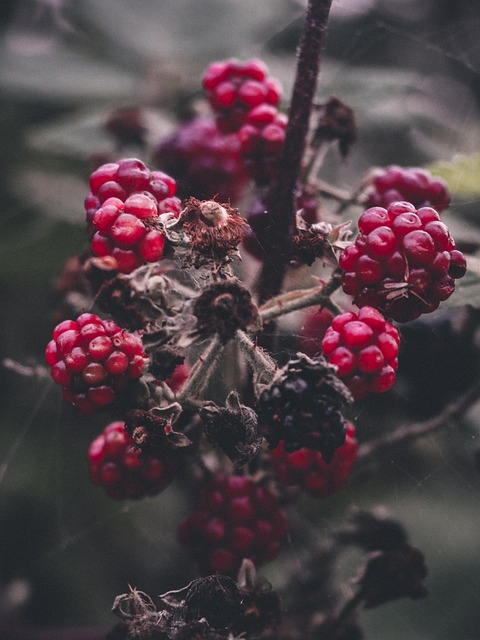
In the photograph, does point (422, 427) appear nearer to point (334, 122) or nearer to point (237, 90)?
point (334, 122)

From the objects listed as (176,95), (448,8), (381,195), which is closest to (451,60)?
(448,8)

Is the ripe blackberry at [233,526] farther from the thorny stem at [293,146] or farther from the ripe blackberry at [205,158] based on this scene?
the ripe blackberry at [205,158]

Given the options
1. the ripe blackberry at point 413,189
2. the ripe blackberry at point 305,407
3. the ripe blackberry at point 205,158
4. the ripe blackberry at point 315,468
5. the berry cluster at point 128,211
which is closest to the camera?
the ripe blackberry at point 305,407

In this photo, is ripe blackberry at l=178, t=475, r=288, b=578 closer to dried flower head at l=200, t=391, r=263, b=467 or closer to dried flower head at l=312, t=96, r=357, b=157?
dried flower head at l=200, t=391, r=263, b=467

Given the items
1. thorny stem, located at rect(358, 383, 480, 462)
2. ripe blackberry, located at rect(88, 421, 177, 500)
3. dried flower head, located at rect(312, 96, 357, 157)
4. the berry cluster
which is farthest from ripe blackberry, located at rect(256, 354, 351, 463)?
dried flower head, located at rect(312, 96, 357, 157)

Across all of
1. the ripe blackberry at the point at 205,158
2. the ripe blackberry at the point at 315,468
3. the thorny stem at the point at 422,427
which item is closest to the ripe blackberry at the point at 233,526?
the ripe blackberry at the point at 315,468
